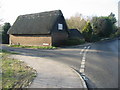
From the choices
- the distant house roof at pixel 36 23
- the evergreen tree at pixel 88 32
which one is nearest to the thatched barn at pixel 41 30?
the distant house roof at pixel 36 23

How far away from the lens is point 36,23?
2631 centimetres

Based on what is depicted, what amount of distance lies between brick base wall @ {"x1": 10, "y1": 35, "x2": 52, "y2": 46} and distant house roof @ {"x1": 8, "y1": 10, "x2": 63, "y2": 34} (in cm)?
89

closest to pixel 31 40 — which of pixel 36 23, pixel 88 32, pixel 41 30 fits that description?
pixel 41 30

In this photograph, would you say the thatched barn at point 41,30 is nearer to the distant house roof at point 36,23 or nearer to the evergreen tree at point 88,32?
the distant house roof at point 36,23

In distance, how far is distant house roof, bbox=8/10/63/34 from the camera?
24.3 meters

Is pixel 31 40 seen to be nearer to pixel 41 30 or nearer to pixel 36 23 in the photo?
pixel 41 30

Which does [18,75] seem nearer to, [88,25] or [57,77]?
[57,77]

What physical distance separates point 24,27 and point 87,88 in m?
23.8

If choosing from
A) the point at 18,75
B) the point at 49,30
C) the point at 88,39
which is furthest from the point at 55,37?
the point at 18,75

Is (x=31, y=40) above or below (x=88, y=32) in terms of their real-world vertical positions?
below

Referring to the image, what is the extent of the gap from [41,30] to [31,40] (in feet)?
10.4

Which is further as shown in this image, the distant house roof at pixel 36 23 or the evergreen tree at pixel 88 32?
the evergreen tree at pixel 88 32

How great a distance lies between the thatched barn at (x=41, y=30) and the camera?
23.9 metres

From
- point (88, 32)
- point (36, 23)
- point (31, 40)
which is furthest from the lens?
point (88, 32)
